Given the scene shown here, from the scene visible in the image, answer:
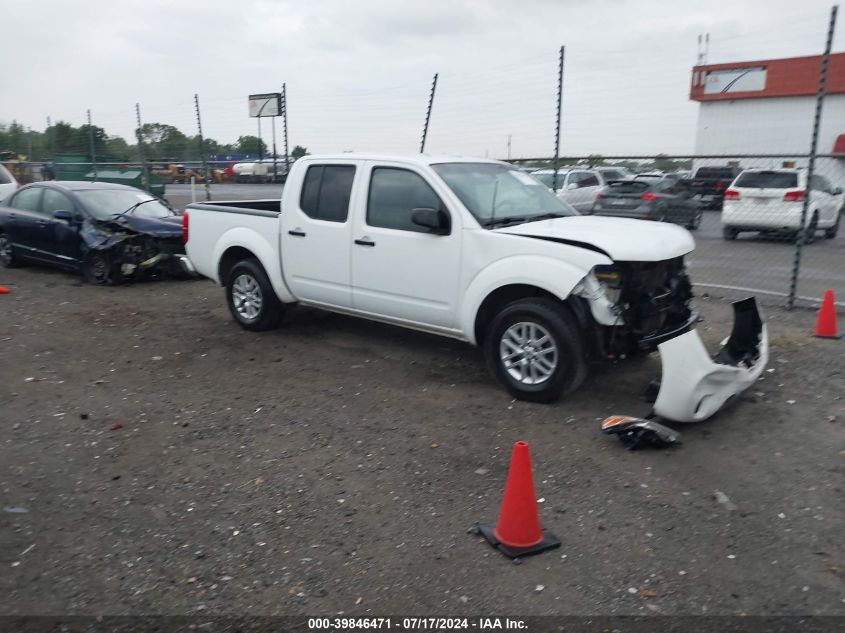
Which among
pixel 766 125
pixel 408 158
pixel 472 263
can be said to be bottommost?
pixel 472 263

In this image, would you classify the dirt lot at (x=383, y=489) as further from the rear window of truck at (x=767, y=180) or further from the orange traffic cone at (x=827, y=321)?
the rear window of truck at (x=767, y=180)

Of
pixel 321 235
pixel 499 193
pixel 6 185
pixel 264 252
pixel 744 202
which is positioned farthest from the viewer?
pixel 6 185

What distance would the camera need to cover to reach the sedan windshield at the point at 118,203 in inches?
432

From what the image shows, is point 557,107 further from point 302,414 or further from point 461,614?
point 461,614

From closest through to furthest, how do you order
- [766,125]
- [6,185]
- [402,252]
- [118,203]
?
[402,252], [118,203], [6,185], [766,125]

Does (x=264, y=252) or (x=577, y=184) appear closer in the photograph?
(x=264, y=252)

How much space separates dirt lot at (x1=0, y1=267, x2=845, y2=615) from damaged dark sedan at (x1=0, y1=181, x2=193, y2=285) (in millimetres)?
3740

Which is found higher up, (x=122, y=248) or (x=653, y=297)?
(x=653, y=297)

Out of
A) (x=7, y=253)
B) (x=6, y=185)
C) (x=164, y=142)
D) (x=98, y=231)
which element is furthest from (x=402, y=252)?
(x=164, y=142)

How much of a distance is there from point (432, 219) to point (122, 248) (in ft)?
21.4

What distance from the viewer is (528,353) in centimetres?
561

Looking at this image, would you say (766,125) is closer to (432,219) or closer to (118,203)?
(118,203)

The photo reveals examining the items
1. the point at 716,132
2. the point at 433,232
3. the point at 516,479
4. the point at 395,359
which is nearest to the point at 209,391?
the point at 395,359

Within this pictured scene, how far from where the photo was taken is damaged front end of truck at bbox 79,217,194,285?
34.8 feet
